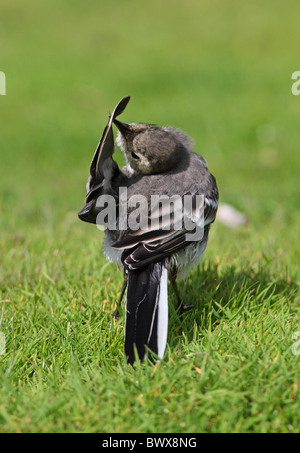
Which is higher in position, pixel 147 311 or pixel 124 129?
pixel 124 129

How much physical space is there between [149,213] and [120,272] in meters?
1.20

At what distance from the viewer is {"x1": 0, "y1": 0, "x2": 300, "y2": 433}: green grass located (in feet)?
8.97

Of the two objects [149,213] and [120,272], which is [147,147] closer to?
[149,213]

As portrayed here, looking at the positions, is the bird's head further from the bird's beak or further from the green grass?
the green grass

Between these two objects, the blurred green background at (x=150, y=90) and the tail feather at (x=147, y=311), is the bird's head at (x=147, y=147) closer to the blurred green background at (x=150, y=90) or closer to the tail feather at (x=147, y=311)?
the tail feather at (x=147, y=311)

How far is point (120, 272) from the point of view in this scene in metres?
4.66

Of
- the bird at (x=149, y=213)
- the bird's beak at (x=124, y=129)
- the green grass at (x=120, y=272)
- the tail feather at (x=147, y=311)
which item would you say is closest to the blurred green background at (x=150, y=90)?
the green grass at (x=120, y=272)

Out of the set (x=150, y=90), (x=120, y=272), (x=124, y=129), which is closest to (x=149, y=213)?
(x=124, y=129)

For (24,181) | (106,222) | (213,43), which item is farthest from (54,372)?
(213,43)

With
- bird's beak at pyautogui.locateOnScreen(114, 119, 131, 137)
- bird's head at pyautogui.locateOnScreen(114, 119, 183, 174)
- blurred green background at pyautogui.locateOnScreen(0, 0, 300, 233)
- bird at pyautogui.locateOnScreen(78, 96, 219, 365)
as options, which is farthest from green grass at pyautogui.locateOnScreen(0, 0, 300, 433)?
bird's beak at pyautogui.locateOnScreen(114, 119, 131, 137)

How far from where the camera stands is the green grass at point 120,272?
273 centimetres

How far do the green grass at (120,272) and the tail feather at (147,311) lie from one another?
0.12 m
